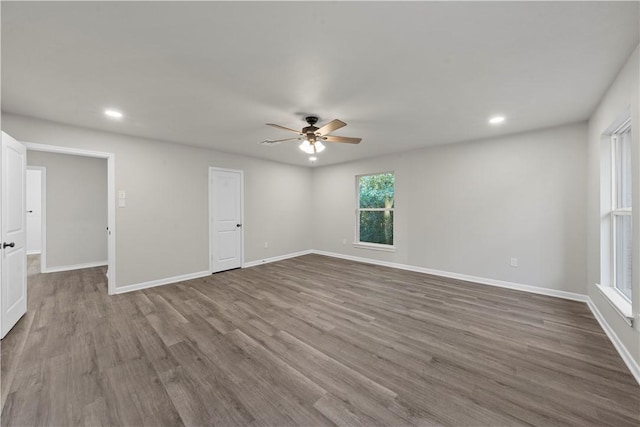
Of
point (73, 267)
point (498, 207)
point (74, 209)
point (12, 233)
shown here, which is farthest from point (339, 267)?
point (74, 209)

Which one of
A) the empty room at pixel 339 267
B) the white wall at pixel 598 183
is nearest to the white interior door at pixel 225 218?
the empty room at pixel 339 267

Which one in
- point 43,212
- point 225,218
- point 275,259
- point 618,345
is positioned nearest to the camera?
point 618,345

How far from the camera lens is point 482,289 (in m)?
3.78

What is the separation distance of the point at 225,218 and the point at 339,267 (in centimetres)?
262

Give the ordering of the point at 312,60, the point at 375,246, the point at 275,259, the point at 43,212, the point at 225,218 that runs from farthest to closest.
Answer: the point at 275,259
the point at 375,246
the point at 225,218
the point at 43,212
the point at 312,60

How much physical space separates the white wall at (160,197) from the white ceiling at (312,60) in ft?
1.08

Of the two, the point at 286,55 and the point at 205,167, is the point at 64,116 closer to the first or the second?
the point at 205,167

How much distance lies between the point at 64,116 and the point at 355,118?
3646mm

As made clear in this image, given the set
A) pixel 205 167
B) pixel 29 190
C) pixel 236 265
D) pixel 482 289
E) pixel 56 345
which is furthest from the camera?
pixel 29 190

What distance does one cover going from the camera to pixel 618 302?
2.21 meters

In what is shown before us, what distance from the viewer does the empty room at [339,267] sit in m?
1.54

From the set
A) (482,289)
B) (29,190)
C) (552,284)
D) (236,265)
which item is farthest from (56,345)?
(29,190)

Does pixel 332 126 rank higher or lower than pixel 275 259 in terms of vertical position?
higher

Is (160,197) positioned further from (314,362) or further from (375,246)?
(375,246)
